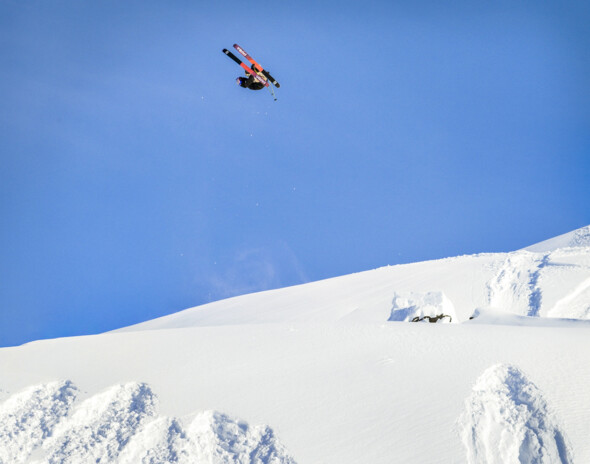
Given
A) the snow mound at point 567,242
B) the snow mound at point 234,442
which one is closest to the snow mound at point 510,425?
the snow mound at point 234,442

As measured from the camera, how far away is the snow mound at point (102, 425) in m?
14.2

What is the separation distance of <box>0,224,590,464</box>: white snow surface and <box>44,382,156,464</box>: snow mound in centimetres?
3

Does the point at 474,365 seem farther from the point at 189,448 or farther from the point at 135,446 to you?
the point at 135,446

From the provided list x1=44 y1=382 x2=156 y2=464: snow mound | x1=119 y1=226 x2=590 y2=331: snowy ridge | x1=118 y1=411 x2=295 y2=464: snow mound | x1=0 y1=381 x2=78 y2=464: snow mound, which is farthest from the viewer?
x1=119 y1=226 x2=590 y2=331: snowy ridge

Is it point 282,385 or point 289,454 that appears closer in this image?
point 289,454

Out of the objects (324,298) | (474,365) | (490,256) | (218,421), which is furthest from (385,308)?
(218,421)

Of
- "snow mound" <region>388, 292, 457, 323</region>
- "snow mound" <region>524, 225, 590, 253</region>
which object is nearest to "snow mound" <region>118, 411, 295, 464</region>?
"snow mound" <region>388, 292, 457, 323</region>

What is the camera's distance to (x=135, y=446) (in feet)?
46.1

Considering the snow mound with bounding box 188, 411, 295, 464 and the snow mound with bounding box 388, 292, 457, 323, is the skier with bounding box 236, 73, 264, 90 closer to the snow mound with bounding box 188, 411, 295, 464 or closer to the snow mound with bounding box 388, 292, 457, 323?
the snow mound with bounding box 388, 292, 457, 323

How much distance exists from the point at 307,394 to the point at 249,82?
15857mm

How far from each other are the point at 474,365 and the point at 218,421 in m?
6.80

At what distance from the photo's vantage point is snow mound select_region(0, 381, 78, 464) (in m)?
14.5

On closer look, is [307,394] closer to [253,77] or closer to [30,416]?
[30,416]

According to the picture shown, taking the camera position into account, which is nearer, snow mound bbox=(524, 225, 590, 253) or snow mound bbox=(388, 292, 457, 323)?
snow mound bbox=(388, 292, 457, 323)
